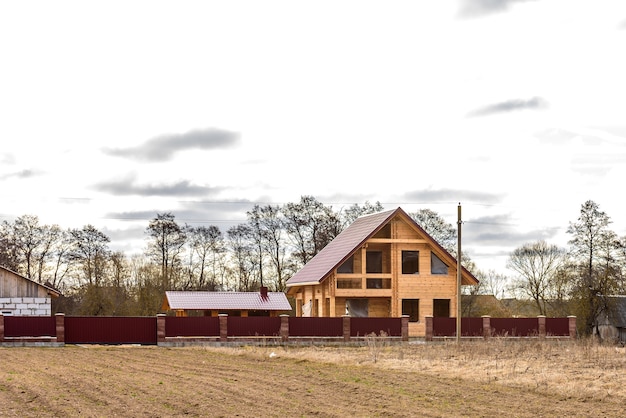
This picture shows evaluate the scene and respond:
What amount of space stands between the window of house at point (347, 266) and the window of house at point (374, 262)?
0.88m

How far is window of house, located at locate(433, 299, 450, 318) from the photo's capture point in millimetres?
43750

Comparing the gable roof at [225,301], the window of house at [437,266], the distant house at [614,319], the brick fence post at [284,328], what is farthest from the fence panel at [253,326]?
the distant house at [614,319]

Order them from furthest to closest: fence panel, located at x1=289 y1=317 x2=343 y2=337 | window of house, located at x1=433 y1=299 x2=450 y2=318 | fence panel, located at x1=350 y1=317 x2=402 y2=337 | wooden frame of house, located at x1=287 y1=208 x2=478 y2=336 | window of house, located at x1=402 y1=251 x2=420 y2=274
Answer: window of house, located at x1=433 y1=299 x2=450 y2=318 < window of house, located at x1=402 y1=251 x2=420 y2=274 < wooden frame of house, located at x1=287 y1=208 x2=478 y2=336 < fence panel, located at x1=350 y1=317 x2=402 y2=337 < fence panel, located at x1=289 y1=317 x2=343 y2=337

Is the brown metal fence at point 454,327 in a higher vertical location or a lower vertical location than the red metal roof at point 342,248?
lower

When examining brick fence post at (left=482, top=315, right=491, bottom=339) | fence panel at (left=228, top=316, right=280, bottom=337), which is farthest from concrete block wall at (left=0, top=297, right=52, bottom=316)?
brick fence post at (left=482, top=315, right=491, bottom=339)

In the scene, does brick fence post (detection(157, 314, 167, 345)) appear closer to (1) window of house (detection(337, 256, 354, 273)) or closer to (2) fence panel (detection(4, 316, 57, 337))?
(2) fence panel (detection(4, 316, 57, 337))

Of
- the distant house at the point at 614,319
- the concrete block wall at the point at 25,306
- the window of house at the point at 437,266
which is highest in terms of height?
the window of house at the point at 437,266

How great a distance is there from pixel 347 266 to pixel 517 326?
28.9 feet

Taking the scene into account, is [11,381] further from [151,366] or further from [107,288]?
[107,288]

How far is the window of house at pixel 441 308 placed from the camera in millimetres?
43750

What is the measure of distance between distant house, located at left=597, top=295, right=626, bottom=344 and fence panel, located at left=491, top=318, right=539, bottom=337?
22.5 ft

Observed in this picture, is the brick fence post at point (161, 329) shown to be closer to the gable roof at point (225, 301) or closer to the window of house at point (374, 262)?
the window of house at point (374, 262)

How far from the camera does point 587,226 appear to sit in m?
51.1

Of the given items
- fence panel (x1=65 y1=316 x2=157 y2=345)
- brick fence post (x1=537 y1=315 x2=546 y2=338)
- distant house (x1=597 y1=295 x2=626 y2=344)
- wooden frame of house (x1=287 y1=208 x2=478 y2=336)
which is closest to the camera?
fence panel (x1=65 y1=316 x2=157 y2=345)
